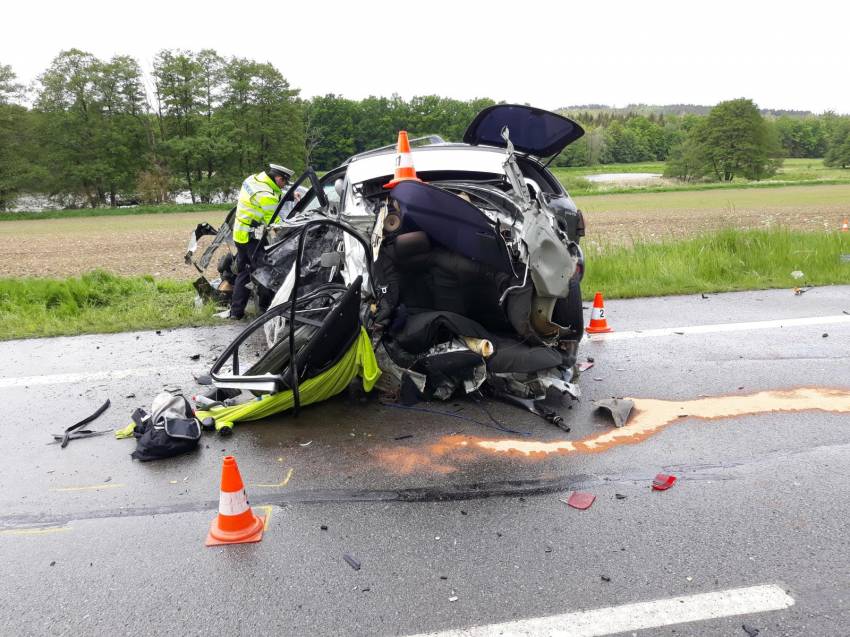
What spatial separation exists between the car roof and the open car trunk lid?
38 centimetres

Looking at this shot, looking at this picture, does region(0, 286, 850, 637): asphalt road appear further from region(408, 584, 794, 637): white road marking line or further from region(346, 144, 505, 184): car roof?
region(346, 144, 505, 184): car roof

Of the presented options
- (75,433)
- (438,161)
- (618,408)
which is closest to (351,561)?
(618,408)

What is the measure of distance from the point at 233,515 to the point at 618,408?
8.34 ft

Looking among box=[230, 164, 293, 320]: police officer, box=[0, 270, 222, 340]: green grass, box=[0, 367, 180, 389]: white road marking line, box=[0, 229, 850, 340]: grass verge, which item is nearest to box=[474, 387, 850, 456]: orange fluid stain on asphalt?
box=[0, 367, 180, 389]: white road marking line

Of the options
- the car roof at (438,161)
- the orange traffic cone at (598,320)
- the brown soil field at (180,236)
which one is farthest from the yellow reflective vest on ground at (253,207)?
the brown soil field at (180,236)

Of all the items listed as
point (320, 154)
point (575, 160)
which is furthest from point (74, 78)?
point (575, 160)

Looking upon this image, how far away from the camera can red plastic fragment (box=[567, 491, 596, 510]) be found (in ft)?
9.57

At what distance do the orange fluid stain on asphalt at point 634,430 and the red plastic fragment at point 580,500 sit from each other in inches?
17.5

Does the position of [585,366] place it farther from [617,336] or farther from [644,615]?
[644,615]

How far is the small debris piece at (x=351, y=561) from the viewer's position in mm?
2512

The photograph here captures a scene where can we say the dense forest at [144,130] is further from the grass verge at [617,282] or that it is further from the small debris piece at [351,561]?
the small debris piece at [351,561]

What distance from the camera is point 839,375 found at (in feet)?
15.0

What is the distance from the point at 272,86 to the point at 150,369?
220 feet

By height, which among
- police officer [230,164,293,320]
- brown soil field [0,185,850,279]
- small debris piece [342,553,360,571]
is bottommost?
brown soil field [0,185,850,279]
